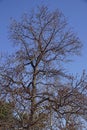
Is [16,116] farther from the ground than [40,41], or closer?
closer

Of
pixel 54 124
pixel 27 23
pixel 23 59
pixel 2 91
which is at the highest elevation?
pixel 27 23

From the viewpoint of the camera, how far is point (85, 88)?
2300cm

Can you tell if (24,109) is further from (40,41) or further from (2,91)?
(40,41)

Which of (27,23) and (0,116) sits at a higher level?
(27,23)

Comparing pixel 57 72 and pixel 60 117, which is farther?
pixel 57 72

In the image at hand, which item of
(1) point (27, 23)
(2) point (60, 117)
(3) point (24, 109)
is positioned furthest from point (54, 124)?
(1) point (27, 23)

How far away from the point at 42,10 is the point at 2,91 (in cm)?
567

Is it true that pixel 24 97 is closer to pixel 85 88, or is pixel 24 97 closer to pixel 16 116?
pixel 16 116

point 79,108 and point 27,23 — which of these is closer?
point 79,108

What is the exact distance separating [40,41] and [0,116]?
5.01 m

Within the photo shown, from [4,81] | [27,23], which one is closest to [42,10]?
[27,23]

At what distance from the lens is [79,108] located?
22.9 m

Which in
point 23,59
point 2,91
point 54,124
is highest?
point 23,59

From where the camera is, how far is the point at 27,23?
25.6 metres
